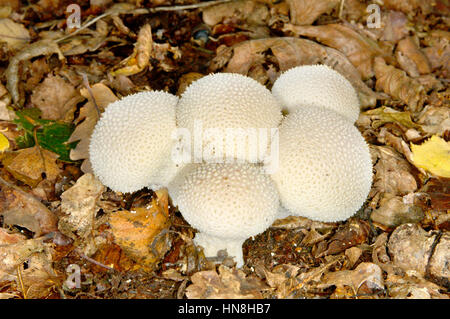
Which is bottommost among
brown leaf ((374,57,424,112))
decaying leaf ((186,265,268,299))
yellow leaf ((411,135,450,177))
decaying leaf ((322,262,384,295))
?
decaying leaf ((186,265,268,299))

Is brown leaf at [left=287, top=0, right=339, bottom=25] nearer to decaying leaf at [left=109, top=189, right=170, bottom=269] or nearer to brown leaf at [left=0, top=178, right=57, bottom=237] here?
decaying leaf at [left=109, top=189, right=170, bottom=269]

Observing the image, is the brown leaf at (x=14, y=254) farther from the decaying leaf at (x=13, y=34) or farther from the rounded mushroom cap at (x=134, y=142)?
the decaying leaf at (x=13, y=34)

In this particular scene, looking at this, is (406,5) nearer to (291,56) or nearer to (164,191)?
(291,56)

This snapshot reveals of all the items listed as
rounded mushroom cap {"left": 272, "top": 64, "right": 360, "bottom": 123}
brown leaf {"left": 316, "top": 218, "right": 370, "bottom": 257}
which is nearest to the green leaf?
rounded mushroom cap {"left": 272, "top": 64, "right": 360, "bottom": 123}

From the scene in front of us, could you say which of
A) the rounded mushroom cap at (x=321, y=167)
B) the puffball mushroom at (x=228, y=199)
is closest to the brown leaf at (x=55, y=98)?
the puffball mushroom at (x=228, y=199)

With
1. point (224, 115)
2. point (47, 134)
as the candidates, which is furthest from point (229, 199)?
point (47, 134)

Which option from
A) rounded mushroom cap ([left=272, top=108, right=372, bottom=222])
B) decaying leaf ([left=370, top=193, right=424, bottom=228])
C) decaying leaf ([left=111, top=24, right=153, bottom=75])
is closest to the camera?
rounded mushroom cap ([left=272, top=108, right=372, bottom=222])
